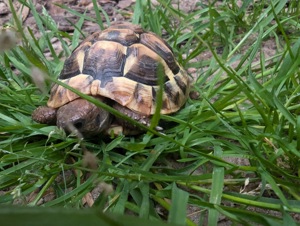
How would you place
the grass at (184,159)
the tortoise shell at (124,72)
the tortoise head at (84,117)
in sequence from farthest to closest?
the tortoise shell at (124,72)
the tortoise head at (84,117)
the grass at (184,159)

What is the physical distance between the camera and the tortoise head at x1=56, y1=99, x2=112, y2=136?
1.64 meters

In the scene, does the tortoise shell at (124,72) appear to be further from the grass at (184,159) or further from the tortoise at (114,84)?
the grass at (184,159)

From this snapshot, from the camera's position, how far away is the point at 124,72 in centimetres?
179

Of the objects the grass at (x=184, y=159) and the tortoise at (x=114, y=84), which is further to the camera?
the tortoise at (x=114, y=84)

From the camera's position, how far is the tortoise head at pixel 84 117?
5.37 feet

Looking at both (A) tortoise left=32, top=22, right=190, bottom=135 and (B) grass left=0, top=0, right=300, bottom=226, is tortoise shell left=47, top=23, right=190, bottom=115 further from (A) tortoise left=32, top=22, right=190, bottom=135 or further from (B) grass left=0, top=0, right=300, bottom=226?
(B) grass left=0, top=0, right=300, bottom=226

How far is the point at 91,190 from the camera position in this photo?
146 cm

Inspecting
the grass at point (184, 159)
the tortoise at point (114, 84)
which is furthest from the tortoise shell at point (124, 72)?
the grass at point (184, 159)

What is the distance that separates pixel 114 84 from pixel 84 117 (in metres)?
0.19

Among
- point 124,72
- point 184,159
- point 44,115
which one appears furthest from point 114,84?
point 184,159

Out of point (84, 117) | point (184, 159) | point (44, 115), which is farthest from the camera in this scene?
point (44, 115)

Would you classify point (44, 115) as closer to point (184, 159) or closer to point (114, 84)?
point (114, 84)

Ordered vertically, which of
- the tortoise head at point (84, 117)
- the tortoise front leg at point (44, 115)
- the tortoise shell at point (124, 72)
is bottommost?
the tortoise front leg at point (44, 115)

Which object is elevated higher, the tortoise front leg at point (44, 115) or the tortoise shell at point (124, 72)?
the tortoise shell at point (124, 72)
